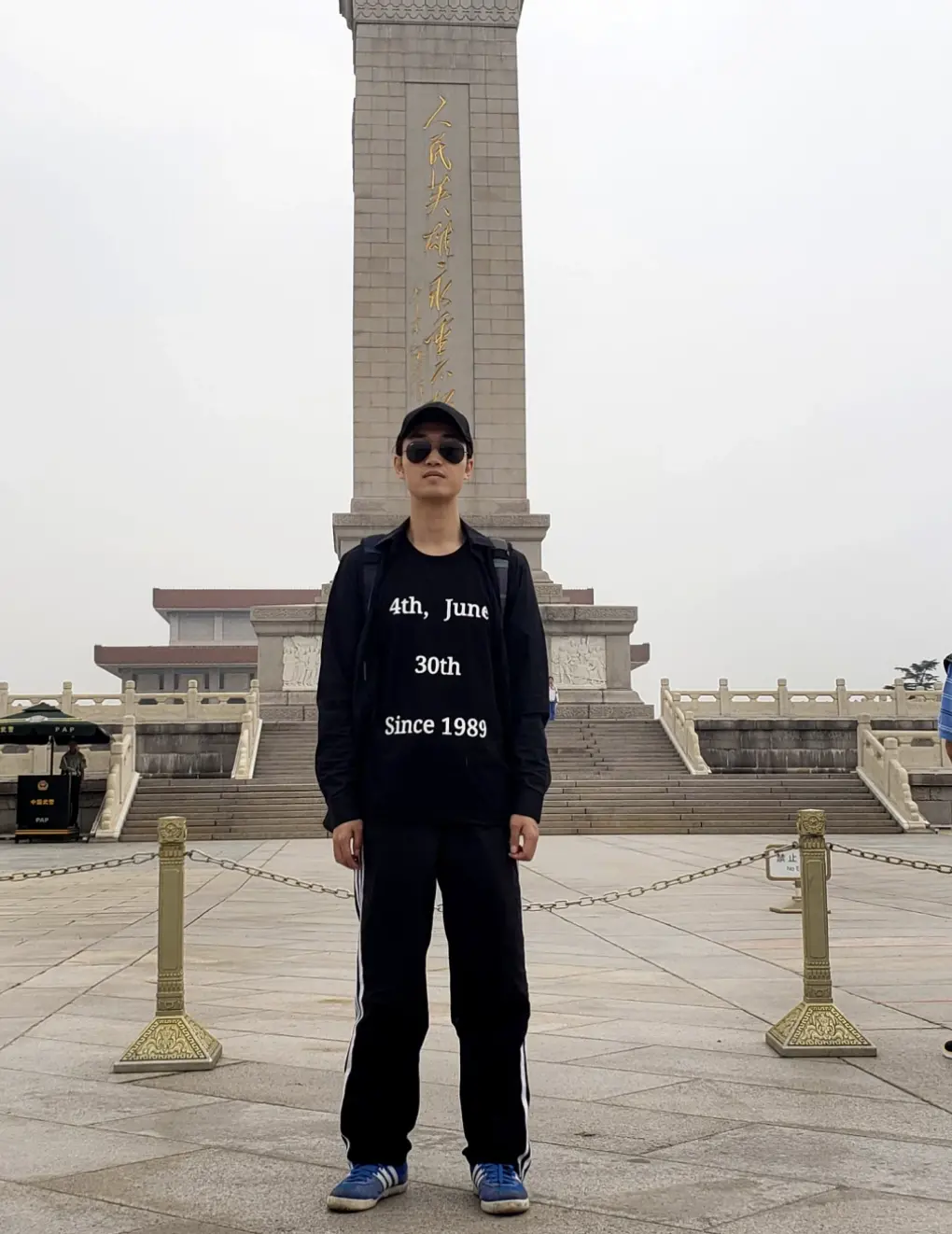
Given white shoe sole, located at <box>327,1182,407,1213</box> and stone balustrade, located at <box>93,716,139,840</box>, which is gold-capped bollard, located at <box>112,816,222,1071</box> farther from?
stone balustrade, located at <box>93,716,139,840</box>

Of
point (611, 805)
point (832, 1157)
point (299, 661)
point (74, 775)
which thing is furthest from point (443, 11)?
point (832, 1157)

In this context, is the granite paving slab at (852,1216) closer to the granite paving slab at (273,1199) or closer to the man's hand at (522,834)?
the granite paving slab at (273,1199)

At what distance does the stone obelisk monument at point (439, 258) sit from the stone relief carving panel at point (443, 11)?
8 centimetres

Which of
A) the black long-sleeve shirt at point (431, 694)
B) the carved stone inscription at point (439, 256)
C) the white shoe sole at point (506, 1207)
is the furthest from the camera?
the carved stone inscription at point (439, 256)

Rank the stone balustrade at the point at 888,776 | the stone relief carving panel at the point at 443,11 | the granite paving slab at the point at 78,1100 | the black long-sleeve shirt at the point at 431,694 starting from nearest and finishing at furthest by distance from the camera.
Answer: the black long-sleeve shirt at the point at 431,694 < the granite paving slab at the point at 78,1100 < the stone balustrade at the point at 888,776 < the stone relief carving panel at the point at 443,11

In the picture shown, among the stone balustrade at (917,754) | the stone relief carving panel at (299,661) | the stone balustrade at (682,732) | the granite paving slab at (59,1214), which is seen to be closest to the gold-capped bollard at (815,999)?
the granite paving slab at (59,1214)

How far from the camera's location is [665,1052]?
4656 mm

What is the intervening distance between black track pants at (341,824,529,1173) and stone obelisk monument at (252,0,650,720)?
2381 centimetres

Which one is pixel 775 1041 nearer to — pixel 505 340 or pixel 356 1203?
pixel 356 1203

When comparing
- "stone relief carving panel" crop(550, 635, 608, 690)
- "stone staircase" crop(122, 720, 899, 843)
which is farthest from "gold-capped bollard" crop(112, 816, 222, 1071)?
"stone relief carving panel" crop(550, 635, 608, 690)

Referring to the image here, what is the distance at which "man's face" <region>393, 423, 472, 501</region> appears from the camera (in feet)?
11.6

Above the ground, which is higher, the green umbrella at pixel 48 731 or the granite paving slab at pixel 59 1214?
the green umbrella at pixel 48 731

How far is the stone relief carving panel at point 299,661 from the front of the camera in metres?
25.8

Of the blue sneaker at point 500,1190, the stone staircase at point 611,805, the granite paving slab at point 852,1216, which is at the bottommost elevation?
the granite paving slab at point 852,1216
